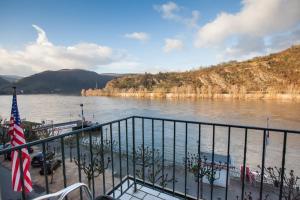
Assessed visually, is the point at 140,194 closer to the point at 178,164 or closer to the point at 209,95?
the point at 178,164

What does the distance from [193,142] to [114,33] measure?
10.8 meters

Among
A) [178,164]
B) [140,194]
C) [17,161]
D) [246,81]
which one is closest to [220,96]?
[246,81]

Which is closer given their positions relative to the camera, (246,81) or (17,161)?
(17,161)

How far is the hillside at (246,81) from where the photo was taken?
50625 millimetres

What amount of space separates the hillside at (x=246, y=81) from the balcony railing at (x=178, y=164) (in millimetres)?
A: 39825

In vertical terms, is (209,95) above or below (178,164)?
above

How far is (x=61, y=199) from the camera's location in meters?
0.83

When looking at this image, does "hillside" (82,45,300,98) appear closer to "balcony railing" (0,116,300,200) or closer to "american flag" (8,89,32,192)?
"balcony railing" (0,116,300,200)

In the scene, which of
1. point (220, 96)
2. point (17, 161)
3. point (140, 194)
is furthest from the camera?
point (220, 96)

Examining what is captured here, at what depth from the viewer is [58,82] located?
99.6 metres

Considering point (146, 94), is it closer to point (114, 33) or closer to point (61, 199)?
point (114, 33)

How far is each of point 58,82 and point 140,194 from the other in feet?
361

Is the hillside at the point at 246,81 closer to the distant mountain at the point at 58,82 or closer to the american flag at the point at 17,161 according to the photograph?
the distant mountain at the point at 58,82

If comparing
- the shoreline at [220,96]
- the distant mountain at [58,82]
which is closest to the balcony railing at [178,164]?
the shoreline at [220,96]
